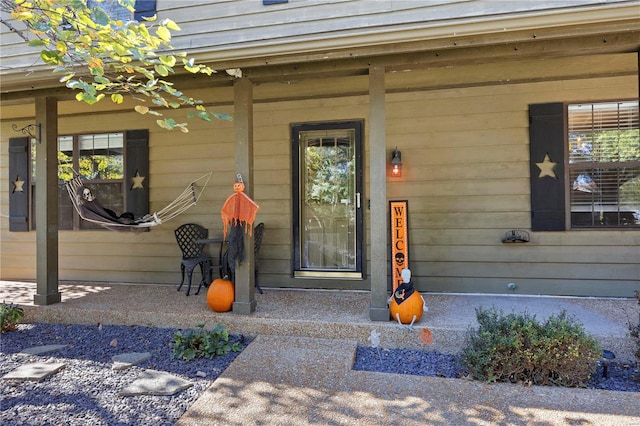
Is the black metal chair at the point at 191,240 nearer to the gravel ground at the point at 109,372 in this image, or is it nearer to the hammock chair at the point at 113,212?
the hammock chair at the point at 113,212

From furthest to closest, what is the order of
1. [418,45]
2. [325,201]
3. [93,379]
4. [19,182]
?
1. [19,182]
2. [325,201]
3. [418,45]
4. [93,379]

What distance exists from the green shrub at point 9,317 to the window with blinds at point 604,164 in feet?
17.5

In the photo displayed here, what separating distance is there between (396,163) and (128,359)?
119 inches

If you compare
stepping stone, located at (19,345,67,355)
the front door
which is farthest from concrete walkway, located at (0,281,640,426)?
stepping stone, located at (19,345,67,355)

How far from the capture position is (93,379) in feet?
8.89

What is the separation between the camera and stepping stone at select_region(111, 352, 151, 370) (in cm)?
287

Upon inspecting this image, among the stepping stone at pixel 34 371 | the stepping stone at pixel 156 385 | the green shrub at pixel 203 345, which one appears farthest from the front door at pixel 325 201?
the stepping stone at pixel 34 371

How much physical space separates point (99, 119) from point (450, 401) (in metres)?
5.07

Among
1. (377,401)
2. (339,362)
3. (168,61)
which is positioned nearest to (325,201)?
(339,362)

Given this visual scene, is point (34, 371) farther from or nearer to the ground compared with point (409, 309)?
nearer to the ground

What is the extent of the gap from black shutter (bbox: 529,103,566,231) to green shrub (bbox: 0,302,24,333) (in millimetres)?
4970

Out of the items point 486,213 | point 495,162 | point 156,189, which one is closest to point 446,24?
point 495,162

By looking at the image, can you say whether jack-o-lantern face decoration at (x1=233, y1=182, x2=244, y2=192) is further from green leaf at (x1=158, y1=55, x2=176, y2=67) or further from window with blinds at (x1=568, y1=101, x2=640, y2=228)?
window with blinds at (x1=568, y1=101, x2=640, y2=228)

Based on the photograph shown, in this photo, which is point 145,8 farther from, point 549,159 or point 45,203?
point 549,159
